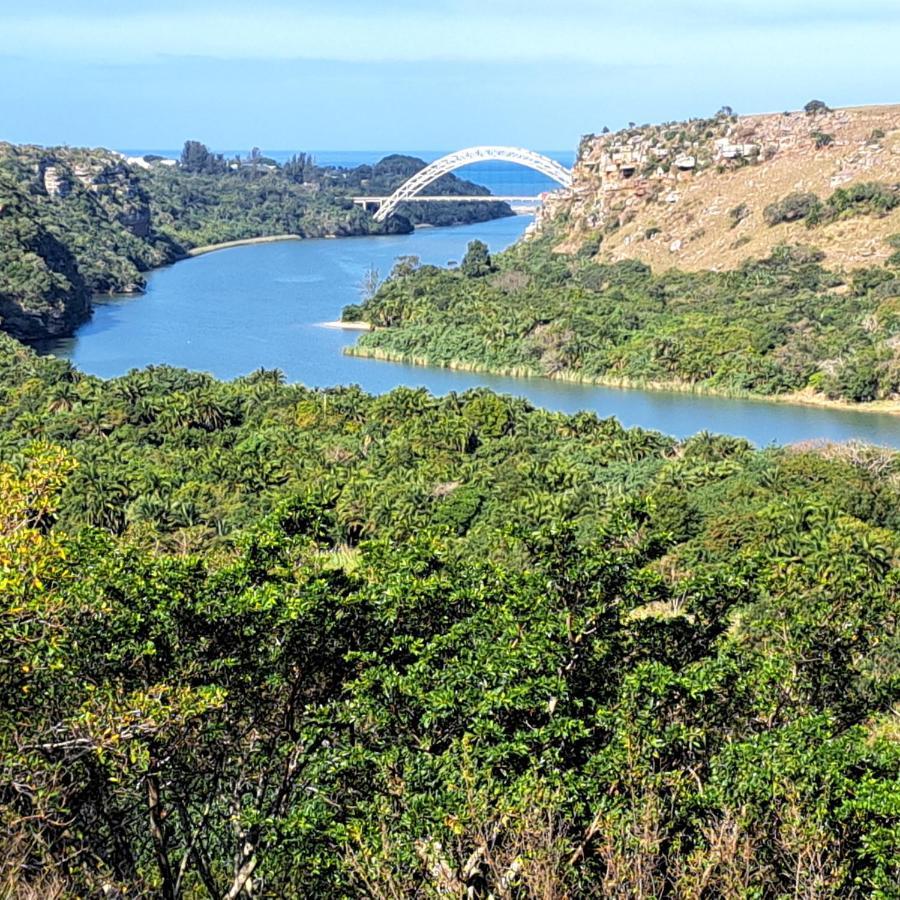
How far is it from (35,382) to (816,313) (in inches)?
1189

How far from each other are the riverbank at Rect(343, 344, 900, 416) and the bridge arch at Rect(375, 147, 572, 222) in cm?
4203

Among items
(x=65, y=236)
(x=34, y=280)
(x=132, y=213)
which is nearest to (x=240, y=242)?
(x=132, y=213)

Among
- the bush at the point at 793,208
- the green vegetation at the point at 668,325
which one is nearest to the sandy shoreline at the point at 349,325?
the green vegetation at the point at 668,325

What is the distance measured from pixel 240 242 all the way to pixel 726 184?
5145 cm

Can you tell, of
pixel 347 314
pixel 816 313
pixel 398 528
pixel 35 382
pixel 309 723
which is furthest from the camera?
pixel 347 314

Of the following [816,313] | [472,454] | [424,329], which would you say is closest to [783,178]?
[816,313]

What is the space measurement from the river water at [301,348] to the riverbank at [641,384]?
0.48 m

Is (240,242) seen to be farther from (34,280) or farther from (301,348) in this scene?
(301,348)

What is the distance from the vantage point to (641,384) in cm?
4859

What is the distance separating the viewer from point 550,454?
3203 cm

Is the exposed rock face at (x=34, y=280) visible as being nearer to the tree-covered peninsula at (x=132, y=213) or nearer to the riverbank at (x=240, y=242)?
the tree-covered peninsula at (x=132, y=213)

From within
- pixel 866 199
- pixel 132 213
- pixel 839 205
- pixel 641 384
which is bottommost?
pixel 641 384

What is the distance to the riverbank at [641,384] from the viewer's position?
144 ft

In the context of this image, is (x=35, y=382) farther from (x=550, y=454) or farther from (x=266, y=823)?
(x=266, y=823)
